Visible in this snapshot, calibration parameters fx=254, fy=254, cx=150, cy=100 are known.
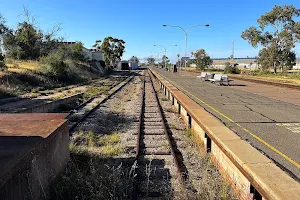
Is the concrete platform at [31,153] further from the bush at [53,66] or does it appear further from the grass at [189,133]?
the bush at [53,66]

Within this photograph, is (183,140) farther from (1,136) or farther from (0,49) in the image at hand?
(0,49)

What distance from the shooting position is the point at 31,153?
12.0 ft

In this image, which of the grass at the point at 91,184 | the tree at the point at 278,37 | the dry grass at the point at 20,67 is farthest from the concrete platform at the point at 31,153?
the tree at the point at 278,37

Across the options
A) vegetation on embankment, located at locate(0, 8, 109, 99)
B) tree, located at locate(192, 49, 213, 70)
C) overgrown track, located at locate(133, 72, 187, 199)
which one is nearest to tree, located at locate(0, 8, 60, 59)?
vegetation on embankment, located at locate(0, 8, 109, 99)

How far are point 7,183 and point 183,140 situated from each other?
5.81 metres

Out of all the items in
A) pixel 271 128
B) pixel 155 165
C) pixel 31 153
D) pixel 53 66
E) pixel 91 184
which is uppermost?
pixel 53 66

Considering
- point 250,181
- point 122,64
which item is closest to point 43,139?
point 250,181

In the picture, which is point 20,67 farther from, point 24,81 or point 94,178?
point 94,178

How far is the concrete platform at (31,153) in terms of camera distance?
3.21 meters

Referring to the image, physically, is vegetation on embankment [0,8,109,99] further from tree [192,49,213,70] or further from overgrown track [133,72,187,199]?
tree [192,49,213,70]

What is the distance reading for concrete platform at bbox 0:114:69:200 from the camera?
3207 mm

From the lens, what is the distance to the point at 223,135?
19.8 feet

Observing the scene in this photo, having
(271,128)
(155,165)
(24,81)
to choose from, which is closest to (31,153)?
(155,165)

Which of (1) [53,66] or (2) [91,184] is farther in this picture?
(1) [53,66]
